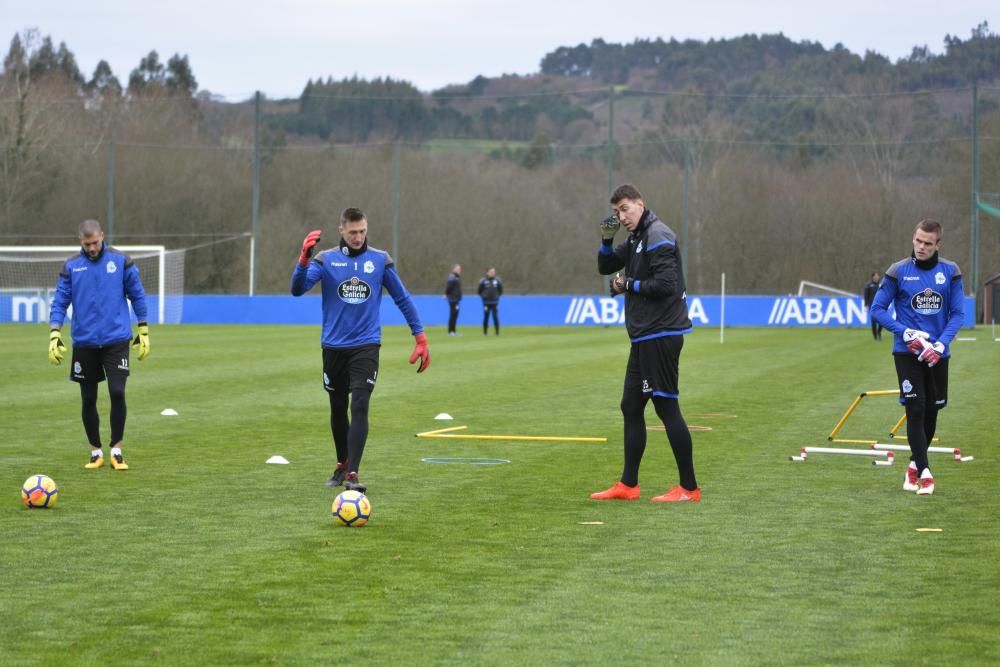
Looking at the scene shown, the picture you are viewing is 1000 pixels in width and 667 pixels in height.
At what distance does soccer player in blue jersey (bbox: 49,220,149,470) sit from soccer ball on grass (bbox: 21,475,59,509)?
217 cm

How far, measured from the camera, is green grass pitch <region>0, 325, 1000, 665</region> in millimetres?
6012

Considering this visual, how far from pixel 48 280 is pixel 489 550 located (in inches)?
1827

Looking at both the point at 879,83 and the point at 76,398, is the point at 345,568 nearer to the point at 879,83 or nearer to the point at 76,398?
the point at 76,398

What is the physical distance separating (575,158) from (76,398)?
49891 millimetres

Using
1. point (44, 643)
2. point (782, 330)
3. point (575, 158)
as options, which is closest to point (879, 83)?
point (575, 158)

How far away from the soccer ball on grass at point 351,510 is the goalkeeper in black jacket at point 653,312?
2.17 m

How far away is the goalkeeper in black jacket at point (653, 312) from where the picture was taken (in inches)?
380

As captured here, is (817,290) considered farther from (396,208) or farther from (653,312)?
(653,312)

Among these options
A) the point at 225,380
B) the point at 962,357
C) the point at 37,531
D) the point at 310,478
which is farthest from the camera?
the point at 962,357

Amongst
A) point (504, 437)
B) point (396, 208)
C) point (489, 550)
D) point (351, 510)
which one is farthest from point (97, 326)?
point (396, 208)

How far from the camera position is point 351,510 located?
8.74 metres

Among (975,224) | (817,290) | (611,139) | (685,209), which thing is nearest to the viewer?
(975,224)

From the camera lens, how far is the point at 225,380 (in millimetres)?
21875

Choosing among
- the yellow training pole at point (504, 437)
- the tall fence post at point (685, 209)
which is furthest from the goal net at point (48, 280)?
the yellow training pole at point (504, 437)
